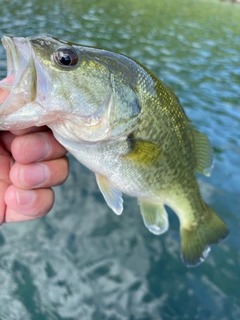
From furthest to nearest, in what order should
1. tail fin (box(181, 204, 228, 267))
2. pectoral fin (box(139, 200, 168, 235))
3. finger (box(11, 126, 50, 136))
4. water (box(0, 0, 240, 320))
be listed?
water (box(0, 0, 240, 320)) < tail fin (box(181, 204, 228, 267)) < pectoral fin (box(139, 200, 168, 235)) < finger (box(11, 126, 50, 136))

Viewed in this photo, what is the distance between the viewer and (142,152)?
7.44ft

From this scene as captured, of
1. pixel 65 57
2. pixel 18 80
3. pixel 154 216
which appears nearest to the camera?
pixel 18 80

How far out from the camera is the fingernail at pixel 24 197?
7.97 feet

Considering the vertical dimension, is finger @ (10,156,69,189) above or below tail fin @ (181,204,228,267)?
above

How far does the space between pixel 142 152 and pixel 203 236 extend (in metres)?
1.16

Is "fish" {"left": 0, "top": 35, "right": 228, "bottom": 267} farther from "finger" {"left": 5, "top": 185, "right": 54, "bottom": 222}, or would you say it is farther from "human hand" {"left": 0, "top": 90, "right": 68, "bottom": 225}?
"finger" {"left": 5, "top": 185, "right": 54, "bottom": 222}

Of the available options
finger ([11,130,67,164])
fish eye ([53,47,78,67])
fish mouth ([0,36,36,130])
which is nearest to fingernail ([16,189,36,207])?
finger ([11,130,67,164])

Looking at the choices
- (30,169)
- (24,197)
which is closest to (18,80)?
(30,169)

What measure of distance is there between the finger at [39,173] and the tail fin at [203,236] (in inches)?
48.0

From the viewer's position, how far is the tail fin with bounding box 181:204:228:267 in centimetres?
292

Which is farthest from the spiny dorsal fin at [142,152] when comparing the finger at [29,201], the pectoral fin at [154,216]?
the finger at [29,201]

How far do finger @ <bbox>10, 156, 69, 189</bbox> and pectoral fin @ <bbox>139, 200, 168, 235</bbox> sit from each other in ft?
2.23

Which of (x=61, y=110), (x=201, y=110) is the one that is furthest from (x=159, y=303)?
(x=201, y=110)

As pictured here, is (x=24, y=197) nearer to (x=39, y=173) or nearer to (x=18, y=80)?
(x=39, y=173)
